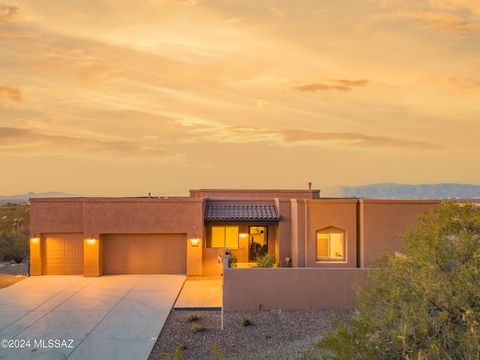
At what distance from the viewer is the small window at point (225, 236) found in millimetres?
25484

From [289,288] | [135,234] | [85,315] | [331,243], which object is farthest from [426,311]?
[135,234]

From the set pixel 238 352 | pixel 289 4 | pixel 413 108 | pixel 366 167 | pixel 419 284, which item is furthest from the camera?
pixel 366 167

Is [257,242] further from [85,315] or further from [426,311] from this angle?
[426,311]

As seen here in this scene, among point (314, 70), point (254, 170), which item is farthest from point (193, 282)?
point (254, 170)

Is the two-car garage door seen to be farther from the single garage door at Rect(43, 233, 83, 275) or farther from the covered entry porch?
the covered entry porch

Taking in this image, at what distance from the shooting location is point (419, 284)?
6.73 m

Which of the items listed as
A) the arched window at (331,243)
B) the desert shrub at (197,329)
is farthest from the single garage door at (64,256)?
the arched window at (331,243)

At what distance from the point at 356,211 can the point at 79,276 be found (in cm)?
1341

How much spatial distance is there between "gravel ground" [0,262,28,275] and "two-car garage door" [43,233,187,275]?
92.6 inches

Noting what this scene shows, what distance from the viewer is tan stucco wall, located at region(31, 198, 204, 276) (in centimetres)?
2352

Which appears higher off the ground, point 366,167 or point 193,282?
point 366,167

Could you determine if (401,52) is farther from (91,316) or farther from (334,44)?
(91,316)

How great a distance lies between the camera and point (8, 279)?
2298 cm

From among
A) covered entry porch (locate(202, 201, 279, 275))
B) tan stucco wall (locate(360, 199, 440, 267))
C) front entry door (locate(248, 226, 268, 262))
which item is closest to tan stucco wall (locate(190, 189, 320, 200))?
covered entry porch (locate(202, 201, 279, 275))
